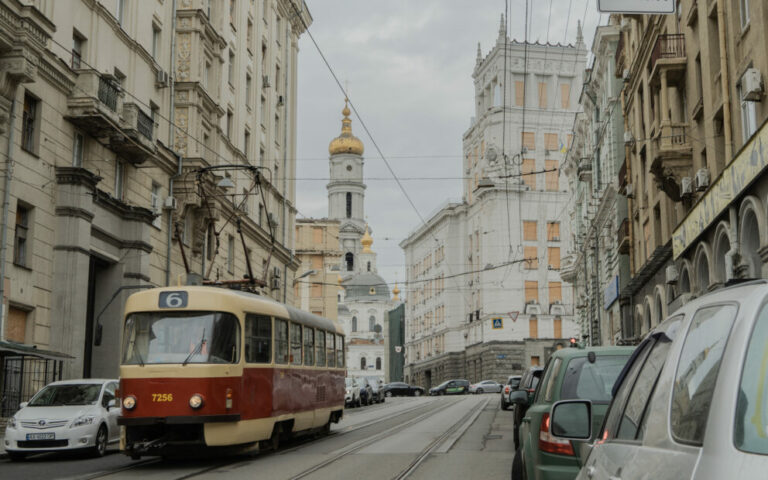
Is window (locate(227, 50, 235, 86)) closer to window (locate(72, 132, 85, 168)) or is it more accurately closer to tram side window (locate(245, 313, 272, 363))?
window (locate(72, 132, 85, 168))

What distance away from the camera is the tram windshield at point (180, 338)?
50.3ft

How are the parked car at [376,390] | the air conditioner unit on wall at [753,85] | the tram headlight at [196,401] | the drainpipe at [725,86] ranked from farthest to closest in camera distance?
the parked car at [376,390]
the drainpipe at [725,86]
the air conditioner unit on wall at [753,85]
the tram headlight at [196,401]

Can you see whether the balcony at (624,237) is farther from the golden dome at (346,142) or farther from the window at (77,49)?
the golden dome at (346,142)

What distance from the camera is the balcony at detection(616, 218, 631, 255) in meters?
37.6

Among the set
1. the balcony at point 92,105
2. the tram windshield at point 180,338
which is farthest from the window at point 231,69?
the tram windshield at point 180,338

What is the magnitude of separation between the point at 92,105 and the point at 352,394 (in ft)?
74.8

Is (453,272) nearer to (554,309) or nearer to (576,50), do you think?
(554,309)

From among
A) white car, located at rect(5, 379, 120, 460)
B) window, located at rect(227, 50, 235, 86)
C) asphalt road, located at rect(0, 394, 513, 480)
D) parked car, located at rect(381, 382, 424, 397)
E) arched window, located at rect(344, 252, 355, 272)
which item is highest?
arched window, located at rect(344, 252, 355, 272)

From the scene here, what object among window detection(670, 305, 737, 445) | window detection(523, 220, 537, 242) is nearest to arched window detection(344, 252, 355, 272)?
window detection(523, 220, 537, 242)

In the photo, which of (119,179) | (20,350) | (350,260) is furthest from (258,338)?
(350,260)

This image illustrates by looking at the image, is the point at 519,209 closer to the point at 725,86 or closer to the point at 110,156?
the point at 110,156

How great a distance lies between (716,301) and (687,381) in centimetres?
28

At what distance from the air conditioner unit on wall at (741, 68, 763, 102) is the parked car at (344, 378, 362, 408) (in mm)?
28397

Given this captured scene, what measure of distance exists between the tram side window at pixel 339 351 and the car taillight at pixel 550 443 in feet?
50.9
